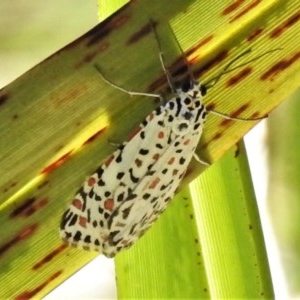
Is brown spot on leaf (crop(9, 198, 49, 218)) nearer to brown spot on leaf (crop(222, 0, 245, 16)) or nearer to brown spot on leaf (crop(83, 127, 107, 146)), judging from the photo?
brown spot on leaf (crop(83, 127, 107, 146))

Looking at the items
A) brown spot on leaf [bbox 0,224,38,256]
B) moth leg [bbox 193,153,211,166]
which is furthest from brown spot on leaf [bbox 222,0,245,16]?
brown spot on leaf [bbox 0,224,38,256]

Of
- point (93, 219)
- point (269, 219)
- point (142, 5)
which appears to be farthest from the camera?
point (269, 219)

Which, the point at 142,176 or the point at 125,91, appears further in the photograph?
the point at 142,176

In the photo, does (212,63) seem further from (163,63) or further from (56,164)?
(56,164)

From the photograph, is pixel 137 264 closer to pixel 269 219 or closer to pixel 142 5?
pixel 142 5

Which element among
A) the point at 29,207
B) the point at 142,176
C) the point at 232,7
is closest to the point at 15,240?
the point at 29,207

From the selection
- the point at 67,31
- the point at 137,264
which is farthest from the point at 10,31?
the point at 137,264

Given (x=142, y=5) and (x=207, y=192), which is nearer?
(x=142, y=5)

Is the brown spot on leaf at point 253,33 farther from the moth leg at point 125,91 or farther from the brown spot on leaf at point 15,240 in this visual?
the brown spot on leaf at point 15,240

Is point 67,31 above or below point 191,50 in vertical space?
above
